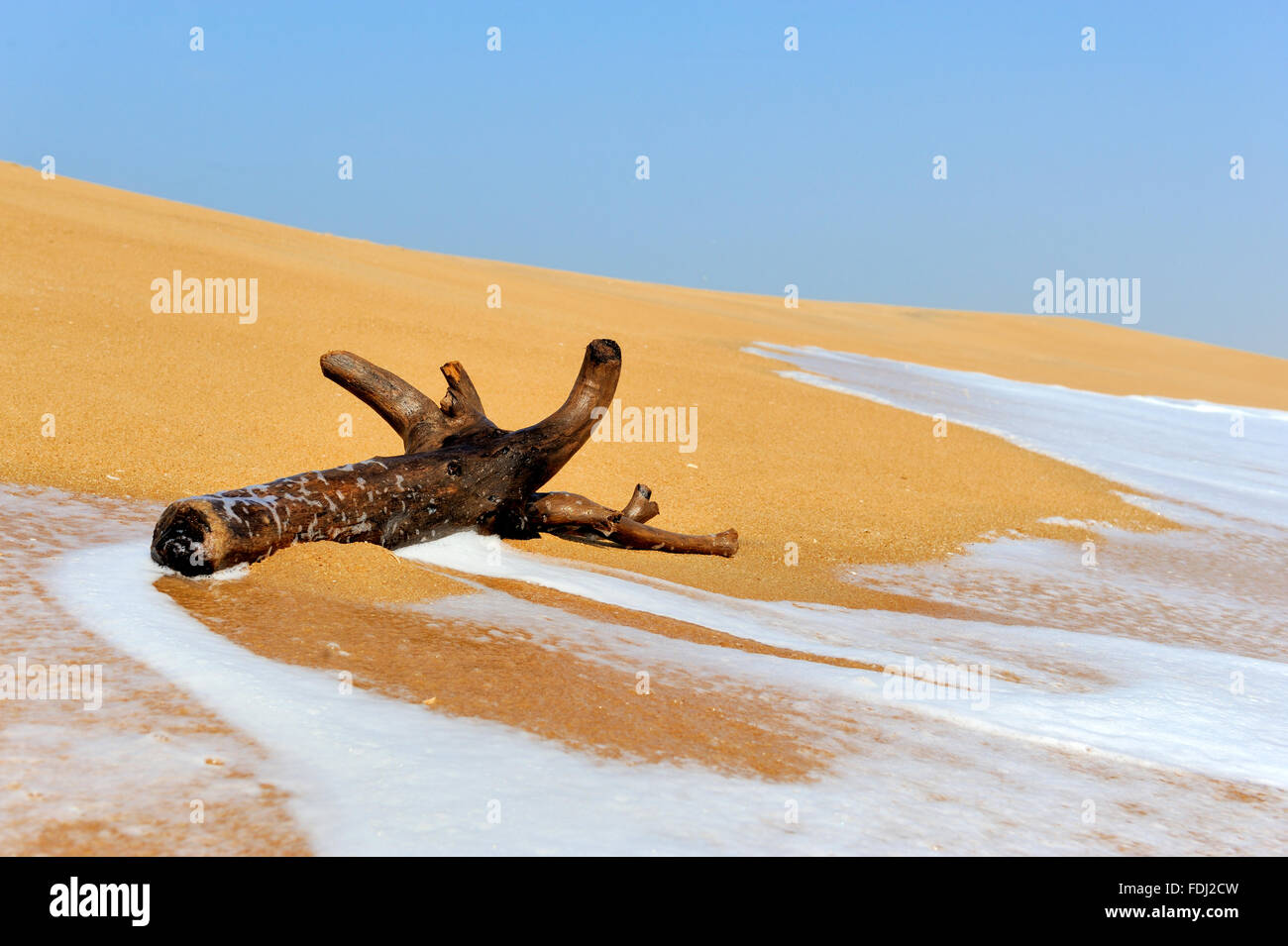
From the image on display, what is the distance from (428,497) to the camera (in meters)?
6.30

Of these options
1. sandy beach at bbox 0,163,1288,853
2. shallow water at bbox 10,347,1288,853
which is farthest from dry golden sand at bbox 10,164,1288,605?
shallow water at bbox 10,347,1288,853

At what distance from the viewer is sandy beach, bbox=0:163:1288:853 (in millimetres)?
3828

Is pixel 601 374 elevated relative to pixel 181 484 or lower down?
elevated

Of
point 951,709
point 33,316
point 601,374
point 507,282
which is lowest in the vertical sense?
point 951,709

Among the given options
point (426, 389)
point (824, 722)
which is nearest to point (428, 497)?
point (824, 722)

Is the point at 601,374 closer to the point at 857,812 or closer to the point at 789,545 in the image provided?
the point at 789,545

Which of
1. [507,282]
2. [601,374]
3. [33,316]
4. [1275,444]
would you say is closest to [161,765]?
[601,374]

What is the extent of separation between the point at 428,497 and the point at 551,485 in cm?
313

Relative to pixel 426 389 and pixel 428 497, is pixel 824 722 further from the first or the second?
pixel 426 389

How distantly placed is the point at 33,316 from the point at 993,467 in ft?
33.8

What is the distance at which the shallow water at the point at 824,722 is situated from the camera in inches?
118

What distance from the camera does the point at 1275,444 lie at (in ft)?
61.5
